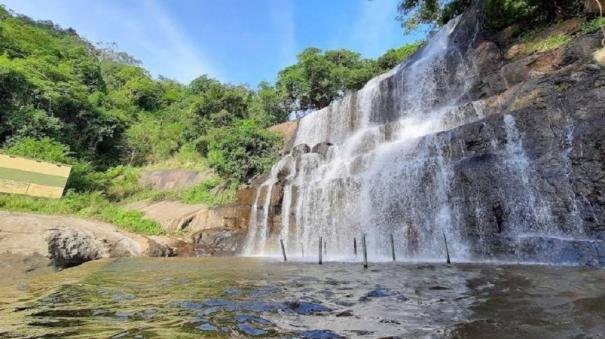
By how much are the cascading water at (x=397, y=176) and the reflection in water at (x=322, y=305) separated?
3.98 meters

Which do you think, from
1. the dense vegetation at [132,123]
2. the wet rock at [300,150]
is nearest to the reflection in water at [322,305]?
the wet rock at [300,150]

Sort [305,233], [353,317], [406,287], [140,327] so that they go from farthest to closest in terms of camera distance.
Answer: [305,233] → [406,287] → [353,317] → [140,327]

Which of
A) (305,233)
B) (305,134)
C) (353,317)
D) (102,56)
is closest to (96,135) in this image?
(305,134)

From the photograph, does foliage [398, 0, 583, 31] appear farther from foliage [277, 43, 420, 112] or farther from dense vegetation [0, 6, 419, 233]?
foliage [277, 43, 420, 112]

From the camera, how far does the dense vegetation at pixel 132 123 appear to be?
26250 millimetres

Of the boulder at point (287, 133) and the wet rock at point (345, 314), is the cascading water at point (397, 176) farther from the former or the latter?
the wet rock at point (345, 314)

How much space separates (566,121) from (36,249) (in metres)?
14.7

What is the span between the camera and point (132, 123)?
4034cm

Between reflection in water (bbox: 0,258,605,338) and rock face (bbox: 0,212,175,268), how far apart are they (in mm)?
2754

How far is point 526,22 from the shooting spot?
17.8 m

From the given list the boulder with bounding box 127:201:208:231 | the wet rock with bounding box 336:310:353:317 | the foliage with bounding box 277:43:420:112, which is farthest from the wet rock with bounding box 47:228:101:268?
the foliage with bounding box 277:43:420:112

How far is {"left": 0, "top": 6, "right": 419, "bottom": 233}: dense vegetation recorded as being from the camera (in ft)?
86.1

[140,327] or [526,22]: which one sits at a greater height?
[526,22]

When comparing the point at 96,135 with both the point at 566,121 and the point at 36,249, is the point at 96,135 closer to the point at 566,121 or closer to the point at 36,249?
the point at 36,249
